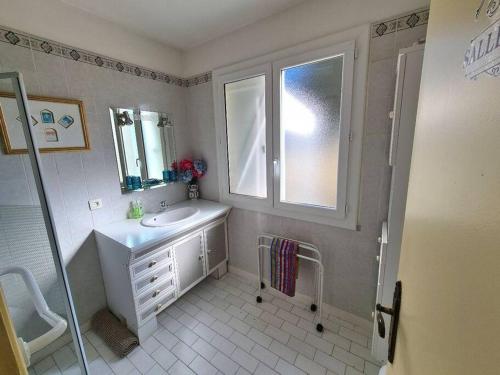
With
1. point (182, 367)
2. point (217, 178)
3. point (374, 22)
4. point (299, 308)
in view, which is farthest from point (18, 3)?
point (299, 308)

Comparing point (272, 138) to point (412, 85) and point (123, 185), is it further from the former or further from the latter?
point (123, 185)

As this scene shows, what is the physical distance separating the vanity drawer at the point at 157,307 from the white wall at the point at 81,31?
6.84 ft

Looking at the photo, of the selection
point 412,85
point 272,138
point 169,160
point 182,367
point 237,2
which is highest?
point 237,2

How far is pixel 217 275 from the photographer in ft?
8.02

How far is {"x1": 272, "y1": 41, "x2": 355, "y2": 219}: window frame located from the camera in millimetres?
1481

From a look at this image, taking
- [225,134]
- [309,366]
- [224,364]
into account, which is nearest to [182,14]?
[225,134]

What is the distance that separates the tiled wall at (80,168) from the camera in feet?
4.47

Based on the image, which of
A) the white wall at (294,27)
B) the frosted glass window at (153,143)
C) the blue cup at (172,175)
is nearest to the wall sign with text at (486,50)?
the white wall at (294,27)

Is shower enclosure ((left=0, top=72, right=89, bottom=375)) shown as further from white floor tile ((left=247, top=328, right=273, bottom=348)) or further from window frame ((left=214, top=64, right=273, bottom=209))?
window frame ((left=214, top=64, right=273, bottom=209))

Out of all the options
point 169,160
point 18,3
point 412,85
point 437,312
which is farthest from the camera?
point 169,160

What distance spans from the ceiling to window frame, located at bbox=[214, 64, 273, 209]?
38cm

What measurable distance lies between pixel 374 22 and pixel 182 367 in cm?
266

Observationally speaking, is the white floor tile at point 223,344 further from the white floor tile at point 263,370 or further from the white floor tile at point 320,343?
the white floor tile at point 320,343

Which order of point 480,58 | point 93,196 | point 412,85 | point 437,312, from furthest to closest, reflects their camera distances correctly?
point 93,196
point 412,85
point 437,312
point 480,58
